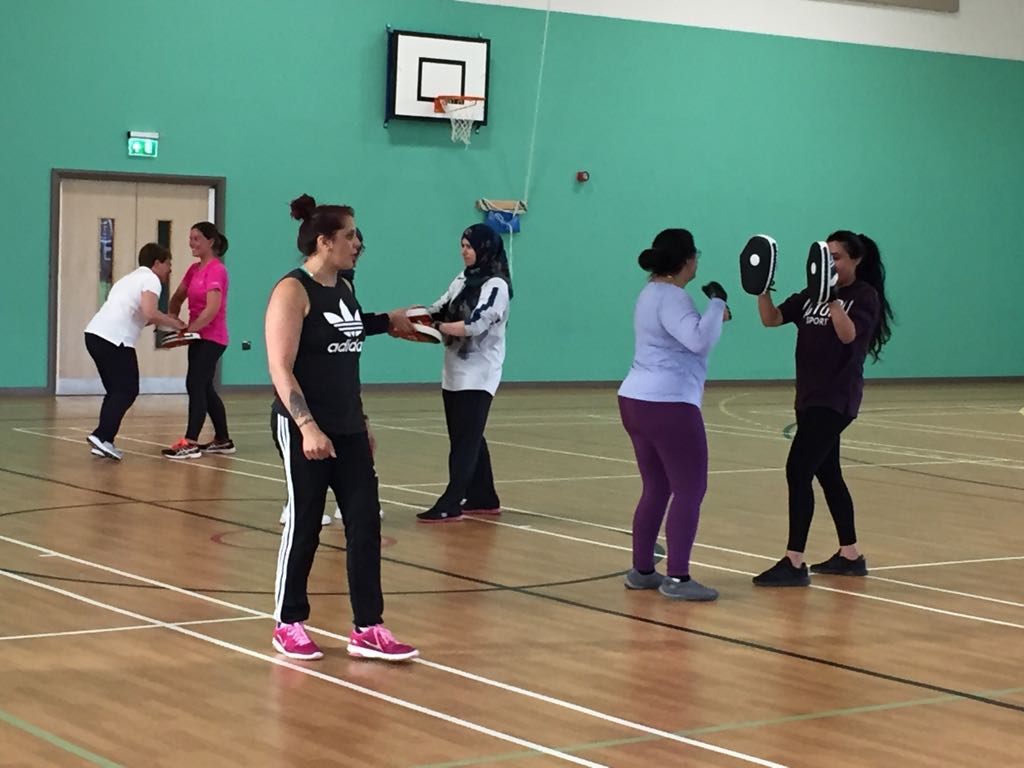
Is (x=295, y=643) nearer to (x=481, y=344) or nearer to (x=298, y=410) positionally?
(x=298, y=410)

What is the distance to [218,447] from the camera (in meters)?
12.5

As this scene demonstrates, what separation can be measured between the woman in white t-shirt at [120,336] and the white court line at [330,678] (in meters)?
4.57

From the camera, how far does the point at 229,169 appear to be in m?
18.6

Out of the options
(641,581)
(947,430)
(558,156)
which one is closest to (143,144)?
(558,156)

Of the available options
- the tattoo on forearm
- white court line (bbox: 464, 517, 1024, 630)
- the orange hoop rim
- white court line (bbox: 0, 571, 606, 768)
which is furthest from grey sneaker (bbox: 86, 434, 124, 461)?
the orange hoop rim

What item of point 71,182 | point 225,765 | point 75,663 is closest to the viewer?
point 225,765

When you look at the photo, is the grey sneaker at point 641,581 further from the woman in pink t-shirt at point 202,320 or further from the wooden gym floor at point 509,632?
the woman in pink t-shirt at point 202,320

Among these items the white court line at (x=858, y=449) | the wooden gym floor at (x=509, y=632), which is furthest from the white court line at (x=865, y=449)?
the wooden gym floor at (x=509, y=632)

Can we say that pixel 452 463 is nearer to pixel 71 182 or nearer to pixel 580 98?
pixel 71 182

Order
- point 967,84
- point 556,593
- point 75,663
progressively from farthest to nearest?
point 967,84 → point 556,593 → point 75,663

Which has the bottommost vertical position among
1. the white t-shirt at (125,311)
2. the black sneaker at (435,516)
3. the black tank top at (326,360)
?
the black sneaker at (435,516)

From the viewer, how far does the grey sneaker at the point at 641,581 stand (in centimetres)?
751

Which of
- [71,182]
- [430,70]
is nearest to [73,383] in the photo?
[71,182]

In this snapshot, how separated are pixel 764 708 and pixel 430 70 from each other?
14960 millimetres
